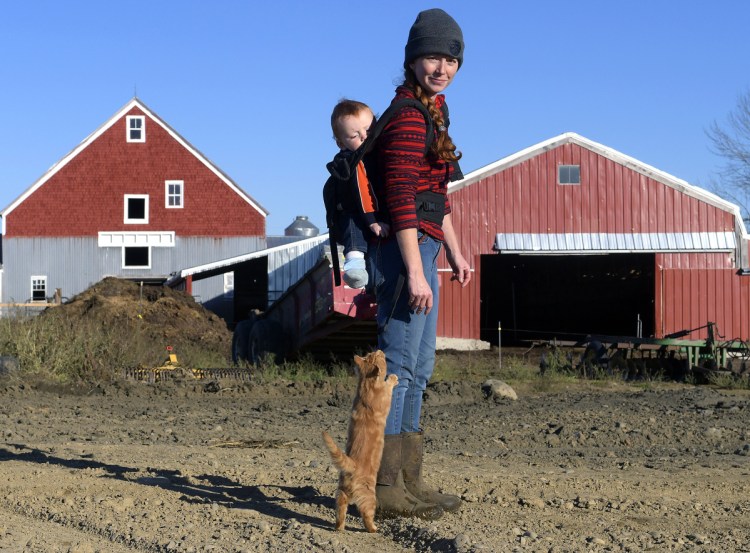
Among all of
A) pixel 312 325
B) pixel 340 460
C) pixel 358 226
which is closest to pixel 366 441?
pixel 340 460

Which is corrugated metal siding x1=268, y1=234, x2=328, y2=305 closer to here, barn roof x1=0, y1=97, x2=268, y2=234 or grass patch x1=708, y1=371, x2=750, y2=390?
barn roof x1=0, y1=97, x2=268, y2=234

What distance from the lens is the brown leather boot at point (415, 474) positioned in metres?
5.15

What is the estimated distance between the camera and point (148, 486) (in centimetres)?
580

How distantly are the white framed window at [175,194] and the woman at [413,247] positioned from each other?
42452 mm

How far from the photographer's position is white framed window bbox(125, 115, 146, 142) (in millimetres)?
46125

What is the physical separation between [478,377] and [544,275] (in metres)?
19.2

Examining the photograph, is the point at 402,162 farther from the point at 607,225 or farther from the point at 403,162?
the point at 607,225

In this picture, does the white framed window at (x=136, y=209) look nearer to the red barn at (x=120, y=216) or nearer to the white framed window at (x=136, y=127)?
the red barn at (x=120, y=216)

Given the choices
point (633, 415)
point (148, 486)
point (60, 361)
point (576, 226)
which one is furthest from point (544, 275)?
point (148, 486)

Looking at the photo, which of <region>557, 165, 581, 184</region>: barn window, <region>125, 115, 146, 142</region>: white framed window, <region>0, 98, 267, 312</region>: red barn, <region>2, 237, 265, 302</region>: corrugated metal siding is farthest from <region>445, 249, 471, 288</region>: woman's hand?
<region>125, 115, 146, 142</region>: white framed window

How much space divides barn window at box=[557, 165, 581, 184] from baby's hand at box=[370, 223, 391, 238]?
78.5 feet

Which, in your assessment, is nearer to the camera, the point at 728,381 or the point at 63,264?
the point at 728,381

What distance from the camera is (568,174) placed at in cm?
2830

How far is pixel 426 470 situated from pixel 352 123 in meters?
2.34
